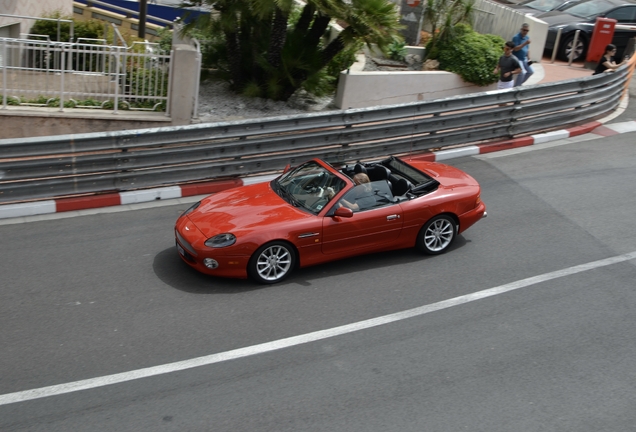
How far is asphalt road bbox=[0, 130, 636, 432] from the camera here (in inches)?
242

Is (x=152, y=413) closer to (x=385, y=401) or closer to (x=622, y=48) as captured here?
(x=385, y=401)

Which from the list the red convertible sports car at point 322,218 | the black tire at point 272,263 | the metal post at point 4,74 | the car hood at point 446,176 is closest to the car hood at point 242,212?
the red convertible sports car at point 322,218

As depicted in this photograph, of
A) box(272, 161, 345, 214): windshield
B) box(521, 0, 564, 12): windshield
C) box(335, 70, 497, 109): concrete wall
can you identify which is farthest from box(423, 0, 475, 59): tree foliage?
box(272, 161, 345, 214): windshield

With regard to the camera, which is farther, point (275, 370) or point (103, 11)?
point (103, 11)

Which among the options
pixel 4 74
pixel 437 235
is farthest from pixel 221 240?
pixel 4 74

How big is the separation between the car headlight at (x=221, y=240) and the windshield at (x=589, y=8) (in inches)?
622

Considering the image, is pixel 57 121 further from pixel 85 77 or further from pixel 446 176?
pixel 446 176

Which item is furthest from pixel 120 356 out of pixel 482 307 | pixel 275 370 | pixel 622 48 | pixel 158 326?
pixel 622 48

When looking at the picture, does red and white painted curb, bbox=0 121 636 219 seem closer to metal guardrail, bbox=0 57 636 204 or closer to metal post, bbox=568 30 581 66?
metal guardrail, bbox=0 57 636 204

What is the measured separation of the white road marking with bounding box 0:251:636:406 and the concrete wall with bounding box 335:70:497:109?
7310mm

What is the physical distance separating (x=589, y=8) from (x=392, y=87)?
8.42 m

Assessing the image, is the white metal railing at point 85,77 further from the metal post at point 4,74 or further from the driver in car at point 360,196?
the driver in car at point 360,196

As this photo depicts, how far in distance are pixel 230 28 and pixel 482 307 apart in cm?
803

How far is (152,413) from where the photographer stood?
602cm
